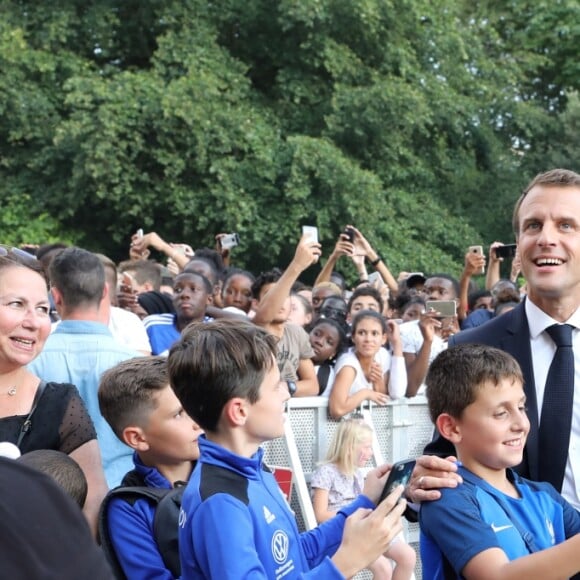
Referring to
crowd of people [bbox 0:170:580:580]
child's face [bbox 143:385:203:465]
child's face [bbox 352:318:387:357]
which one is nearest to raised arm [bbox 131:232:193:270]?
child's face [bbox 352:318:387:357]

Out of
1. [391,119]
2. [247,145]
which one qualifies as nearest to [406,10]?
[391,119]

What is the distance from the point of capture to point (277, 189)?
736 inches

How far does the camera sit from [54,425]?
3459 mm

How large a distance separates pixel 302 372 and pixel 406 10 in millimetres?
14894

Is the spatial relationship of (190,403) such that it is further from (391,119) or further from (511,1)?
(511,1)

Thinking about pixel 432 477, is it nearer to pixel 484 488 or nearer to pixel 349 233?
pixel 484 488

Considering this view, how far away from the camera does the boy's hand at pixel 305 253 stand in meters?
6.29

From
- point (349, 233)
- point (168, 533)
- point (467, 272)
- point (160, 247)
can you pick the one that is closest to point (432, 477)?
point (168, 533)

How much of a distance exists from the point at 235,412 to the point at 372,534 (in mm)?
499

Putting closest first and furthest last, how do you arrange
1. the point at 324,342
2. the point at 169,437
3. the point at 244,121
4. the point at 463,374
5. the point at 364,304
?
1. the point at 463,374
2. the point at 169,437
3. the point at 324,342
4. the point at 364,304
5. the point at 244,121

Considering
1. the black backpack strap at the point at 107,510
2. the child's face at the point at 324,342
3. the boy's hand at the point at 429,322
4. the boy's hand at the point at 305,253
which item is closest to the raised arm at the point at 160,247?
the child's face at the point at 324,342

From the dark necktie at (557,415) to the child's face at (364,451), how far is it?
3.12 metres

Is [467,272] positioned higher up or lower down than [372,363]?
higher up

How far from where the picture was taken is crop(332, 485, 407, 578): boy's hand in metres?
2.74
